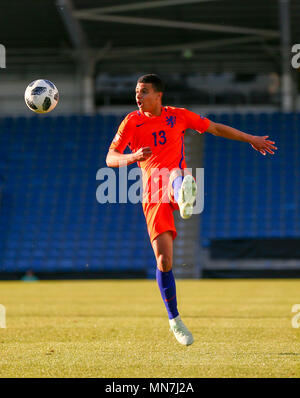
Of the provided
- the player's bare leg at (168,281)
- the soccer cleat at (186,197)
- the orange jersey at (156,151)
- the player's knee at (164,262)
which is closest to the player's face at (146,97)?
the orange jersey at (156,151)

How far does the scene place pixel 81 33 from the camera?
74.9ft

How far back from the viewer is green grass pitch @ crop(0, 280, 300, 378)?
5.25m

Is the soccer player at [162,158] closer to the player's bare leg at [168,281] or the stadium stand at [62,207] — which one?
the player's bare leg at [168,281]

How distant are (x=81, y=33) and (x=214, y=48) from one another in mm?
4822

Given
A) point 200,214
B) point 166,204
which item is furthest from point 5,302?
point 200,214

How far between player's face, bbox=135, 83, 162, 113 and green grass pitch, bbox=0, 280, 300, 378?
225 cm

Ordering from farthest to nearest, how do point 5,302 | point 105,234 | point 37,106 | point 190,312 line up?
point 105,234 < point 5,302 < point 190,312 < point 37,106

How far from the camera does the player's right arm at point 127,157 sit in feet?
18.9

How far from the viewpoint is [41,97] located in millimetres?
8453

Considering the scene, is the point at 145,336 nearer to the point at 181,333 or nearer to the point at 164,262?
the point at 181,333

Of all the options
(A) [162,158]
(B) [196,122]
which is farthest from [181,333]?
(B) [196,122]

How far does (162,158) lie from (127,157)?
1.99 feet

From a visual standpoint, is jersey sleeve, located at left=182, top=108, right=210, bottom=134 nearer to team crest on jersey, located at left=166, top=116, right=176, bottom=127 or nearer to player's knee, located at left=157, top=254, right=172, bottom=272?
team crest on jersey, located at left=166, top=116, right=176, bottom=127

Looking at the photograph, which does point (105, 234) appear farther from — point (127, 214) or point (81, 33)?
point (81, 33)
